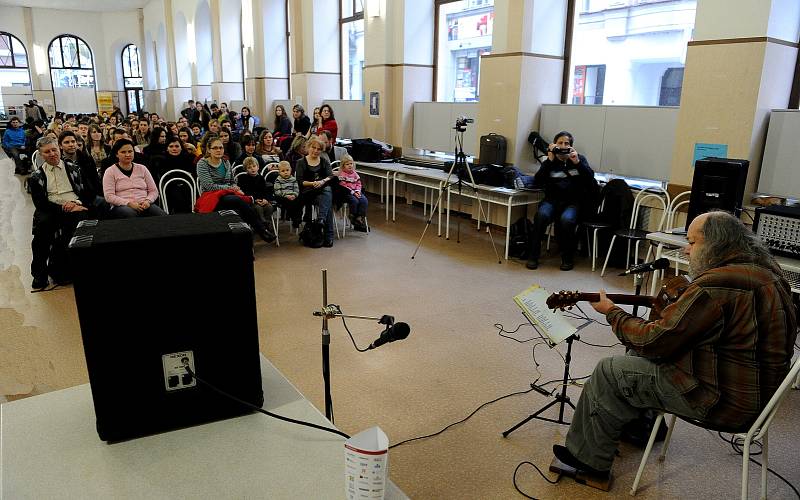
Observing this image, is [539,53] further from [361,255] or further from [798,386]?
[798,386]

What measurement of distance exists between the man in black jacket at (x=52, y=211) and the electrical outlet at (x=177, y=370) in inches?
151

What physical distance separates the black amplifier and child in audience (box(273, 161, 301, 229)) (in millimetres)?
4154

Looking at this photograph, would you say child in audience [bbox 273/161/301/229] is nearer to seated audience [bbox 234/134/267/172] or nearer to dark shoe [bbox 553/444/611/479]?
seated audience [bbox 234/134/267/172]

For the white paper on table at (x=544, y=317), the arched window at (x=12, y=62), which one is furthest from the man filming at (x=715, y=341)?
the arched window at (x=12, y=62)

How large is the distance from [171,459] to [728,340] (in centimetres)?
170

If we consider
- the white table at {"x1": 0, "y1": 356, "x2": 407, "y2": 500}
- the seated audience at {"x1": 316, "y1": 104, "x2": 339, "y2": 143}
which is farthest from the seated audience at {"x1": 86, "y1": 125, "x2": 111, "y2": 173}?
the white table at {"x1": 0, "y1": 356, "x2": 407, "y2": 500}

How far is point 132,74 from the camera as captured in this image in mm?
22266

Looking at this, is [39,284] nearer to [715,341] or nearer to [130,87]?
[715,341]

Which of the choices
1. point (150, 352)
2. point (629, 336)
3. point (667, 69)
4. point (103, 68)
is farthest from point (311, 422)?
point (103, 68)

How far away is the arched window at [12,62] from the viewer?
20.2 meters

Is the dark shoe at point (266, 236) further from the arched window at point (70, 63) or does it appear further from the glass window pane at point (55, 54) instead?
the glass window pane at point (55, 54)

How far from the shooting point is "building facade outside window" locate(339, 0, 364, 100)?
32.1 ft

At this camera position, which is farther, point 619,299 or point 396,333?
point 619,299

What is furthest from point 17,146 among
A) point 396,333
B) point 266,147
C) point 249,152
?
point 396,333
